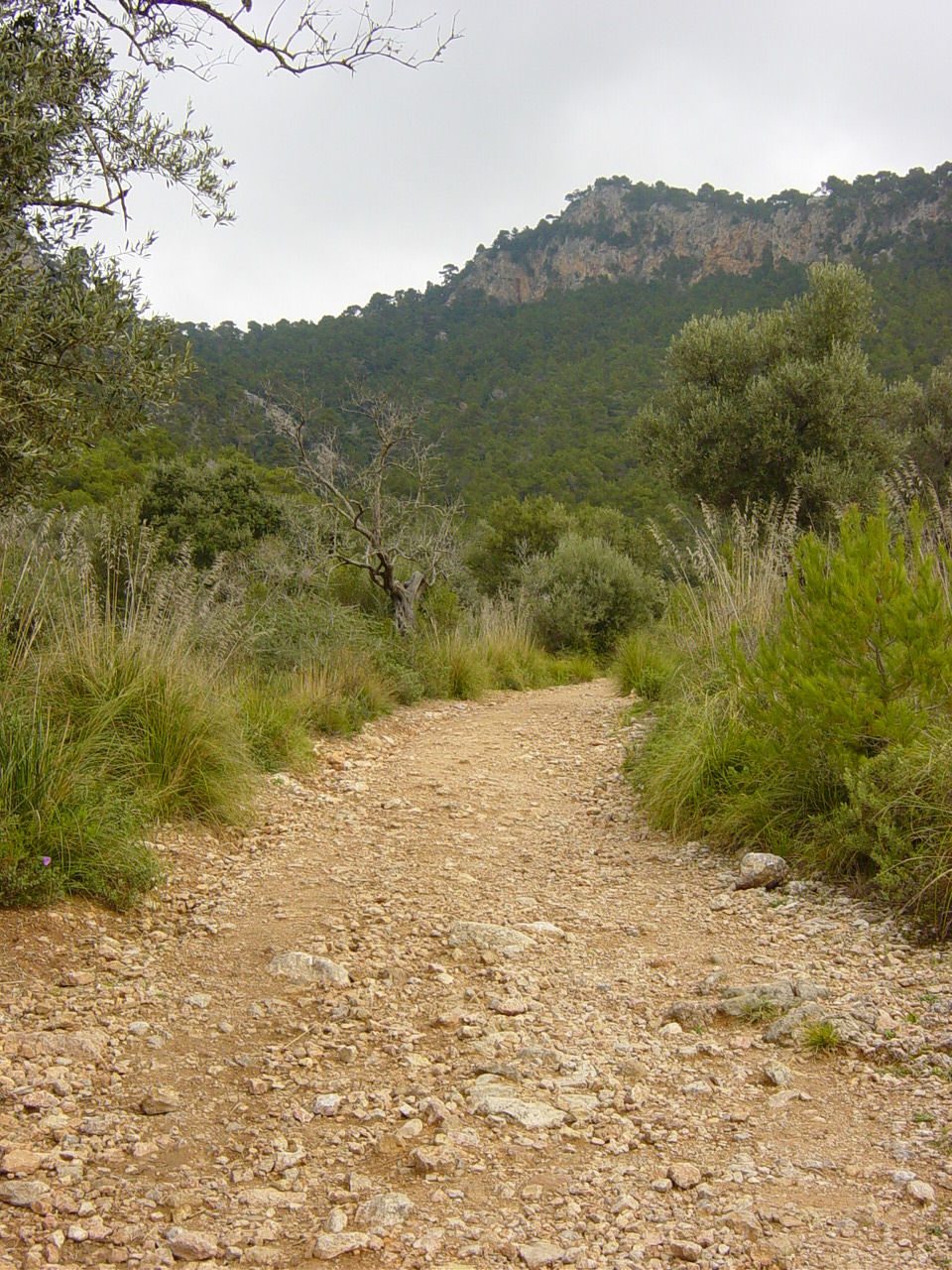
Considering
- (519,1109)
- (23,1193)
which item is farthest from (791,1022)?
(23,1193)

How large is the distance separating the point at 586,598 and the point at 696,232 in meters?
41.9

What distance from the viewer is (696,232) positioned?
48.5 metres

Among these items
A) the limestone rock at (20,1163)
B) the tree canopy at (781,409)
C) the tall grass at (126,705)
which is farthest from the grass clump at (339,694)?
the tree canopy at (781,409)

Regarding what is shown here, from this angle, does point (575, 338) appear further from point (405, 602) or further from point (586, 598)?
point (405, 602)

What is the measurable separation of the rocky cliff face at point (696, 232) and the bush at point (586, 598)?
2649 cm

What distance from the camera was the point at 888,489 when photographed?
512 cm

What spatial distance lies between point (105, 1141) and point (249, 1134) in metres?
0.34

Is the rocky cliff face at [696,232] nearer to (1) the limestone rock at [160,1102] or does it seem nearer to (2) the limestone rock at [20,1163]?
(1) the limestone rock at [160,1102]

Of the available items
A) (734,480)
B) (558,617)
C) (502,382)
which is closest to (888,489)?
(734,480)

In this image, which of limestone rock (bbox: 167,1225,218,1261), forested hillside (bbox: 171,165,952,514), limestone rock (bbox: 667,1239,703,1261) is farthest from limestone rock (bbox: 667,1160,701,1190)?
forested hillside (bbox: 171,165,952,514)

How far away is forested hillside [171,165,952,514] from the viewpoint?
26203mm

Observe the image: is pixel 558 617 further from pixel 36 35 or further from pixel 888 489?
pixel 36 35

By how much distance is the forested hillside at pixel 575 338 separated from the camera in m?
26.2

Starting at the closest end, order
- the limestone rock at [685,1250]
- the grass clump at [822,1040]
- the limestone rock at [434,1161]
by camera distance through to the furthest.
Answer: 1. the limestone rock at [685,1250]
2. the limestone rock at [434,1161]
3. the grass clump at [822,1040]
